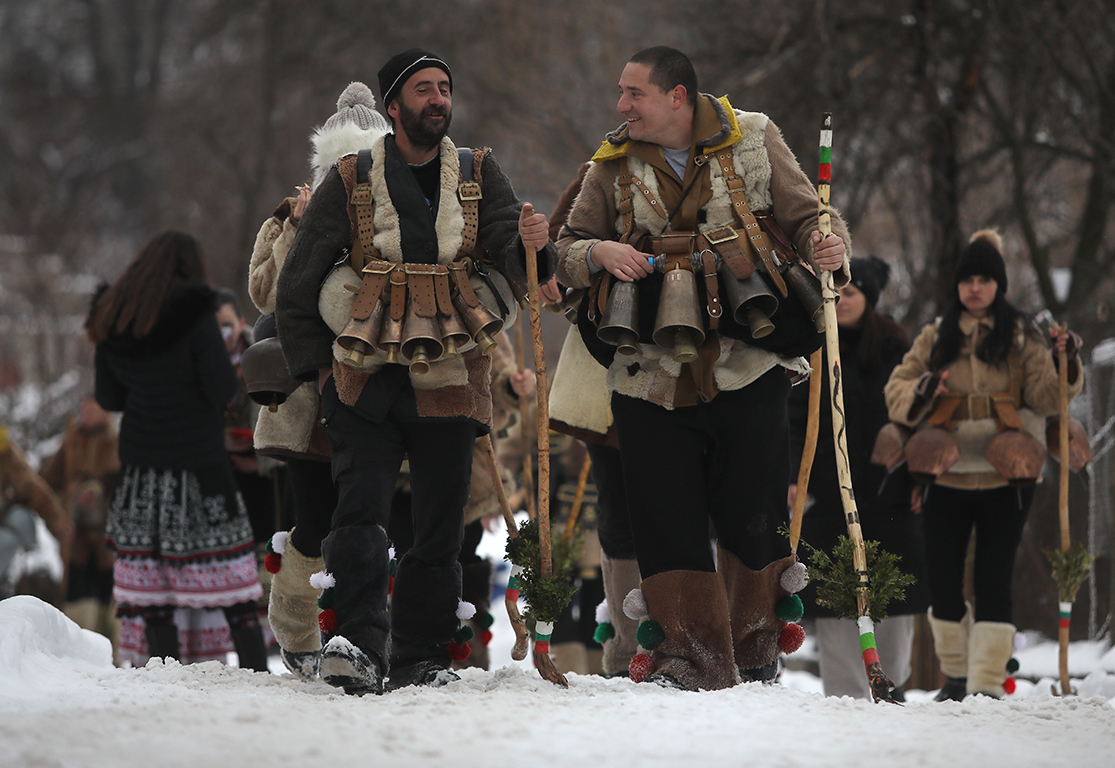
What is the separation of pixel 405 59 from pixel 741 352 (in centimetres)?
139

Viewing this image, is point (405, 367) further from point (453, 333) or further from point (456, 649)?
point (456, 649)

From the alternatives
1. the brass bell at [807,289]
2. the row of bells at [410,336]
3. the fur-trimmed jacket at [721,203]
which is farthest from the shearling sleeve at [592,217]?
the brass bell at [807,289]

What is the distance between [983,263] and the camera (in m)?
5.74

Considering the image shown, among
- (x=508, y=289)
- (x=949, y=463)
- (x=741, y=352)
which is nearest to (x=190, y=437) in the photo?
(x=508, y=289)

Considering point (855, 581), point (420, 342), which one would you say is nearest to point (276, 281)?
point (420, 342)

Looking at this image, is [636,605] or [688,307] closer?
[688,307]

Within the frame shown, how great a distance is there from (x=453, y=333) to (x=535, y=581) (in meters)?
0.80

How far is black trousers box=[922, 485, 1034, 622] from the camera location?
18.5 ft

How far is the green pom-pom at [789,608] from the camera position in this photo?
13.0ft

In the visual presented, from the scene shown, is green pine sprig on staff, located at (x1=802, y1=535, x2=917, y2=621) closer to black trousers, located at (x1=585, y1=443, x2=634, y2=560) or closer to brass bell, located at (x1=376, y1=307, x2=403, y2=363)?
black trousers, located at (x1=585, y1=443, x2=634, y2=560)

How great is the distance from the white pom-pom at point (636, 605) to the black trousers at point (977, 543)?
2343 mm

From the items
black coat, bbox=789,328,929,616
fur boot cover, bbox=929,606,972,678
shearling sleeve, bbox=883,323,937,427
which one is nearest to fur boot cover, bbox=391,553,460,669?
black coat, bbox=789,328,929,616

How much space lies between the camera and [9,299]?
61.1 ft

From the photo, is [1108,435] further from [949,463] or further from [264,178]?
[264,178]
